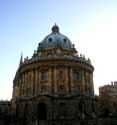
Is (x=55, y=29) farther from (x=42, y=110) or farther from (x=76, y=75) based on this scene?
(x=42, y=110)

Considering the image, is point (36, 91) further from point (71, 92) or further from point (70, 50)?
point (70, 50)

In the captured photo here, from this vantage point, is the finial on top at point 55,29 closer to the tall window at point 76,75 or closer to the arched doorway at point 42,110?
the tall window at point 76,75

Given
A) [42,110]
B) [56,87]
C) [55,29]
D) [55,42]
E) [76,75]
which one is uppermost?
[55,29]

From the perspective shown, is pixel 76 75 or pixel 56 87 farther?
pixel 76 75

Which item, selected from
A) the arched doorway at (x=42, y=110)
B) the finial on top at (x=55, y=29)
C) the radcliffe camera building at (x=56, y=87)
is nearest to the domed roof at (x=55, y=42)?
the radcliffe camera building at (x=56, y=87)

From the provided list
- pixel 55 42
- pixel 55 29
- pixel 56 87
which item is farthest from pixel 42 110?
pixel 55 29

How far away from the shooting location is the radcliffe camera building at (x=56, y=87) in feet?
167

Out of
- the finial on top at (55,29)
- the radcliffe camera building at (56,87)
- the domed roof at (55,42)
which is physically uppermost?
the finial on top at (55,29)

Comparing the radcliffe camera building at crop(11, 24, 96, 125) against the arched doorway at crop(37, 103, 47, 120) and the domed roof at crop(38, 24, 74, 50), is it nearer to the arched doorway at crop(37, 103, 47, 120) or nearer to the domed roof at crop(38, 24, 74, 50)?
the arched doorway at crop(37, 103, 47, 120)

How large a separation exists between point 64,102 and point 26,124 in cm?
976

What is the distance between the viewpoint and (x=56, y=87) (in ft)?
175

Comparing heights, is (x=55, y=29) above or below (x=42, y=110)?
above

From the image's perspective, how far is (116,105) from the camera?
76.2 m

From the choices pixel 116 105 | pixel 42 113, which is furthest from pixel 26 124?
pixel 116 105
